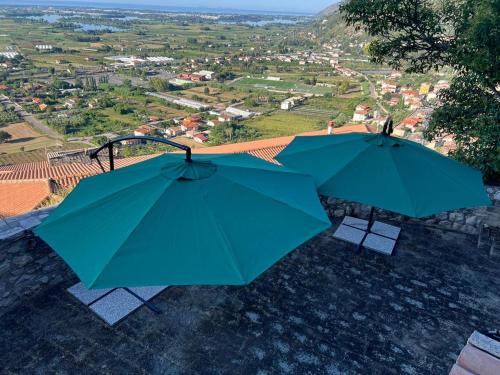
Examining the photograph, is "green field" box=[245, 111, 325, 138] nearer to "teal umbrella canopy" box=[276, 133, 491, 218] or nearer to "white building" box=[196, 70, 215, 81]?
"white building" box=[196, 70, 215, 81]

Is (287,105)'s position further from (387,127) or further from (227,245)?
(227,245)

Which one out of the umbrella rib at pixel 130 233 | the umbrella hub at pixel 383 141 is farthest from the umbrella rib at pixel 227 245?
the umbrella hub at pixel 383 141

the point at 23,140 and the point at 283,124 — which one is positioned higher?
the point at 283,124

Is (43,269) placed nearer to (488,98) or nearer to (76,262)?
(76,262)

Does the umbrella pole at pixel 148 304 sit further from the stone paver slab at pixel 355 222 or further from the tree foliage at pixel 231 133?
the tree foliage at pixel 231 133

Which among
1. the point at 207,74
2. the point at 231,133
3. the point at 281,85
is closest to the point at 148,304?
the point at 231,133
